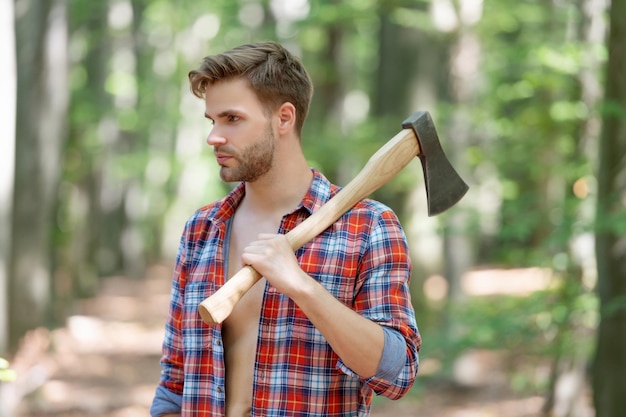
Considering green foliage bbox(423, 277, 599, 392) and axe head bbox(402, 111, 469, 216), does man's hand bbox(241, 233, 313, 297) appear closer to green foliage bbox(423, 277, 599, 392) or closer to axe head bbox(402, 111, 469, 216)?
axe head bbox(402, 111, 469, 216)

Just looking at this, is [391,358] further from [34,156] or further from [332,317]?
[34,156]

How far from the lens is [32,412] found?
1060cm

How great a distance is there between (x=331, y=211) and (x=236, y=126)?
0.41m

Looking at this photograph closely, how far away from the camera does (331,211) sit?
2959mm

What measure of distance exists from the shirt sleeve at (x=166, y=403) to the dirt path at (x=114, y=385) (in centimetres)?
439

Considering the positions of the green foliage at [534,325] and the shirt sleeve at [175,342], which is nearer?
the shirt sleeve at [175,342]

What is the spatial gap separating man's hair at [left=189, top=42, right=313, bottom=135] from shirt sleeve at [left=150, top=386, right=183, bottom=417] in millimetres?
1041

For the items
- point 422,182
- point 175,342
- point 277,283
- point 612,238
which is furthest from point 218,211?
point 422,182

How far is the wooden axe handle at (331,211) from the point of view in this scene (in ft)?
9.07

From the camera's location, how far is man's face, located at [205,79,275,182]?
2971mm

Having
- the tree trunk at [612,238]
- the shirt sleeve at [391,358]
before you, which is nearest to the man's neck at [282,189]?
the shirt sleeve at [391,358]

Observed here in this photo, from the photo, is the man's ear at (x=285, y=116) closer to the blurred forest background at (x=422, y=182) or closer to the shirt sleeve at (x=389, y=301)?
the shirt sleeve at (x=389, y=301)

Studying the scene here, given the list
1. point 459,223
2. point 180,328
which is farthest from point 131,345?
point 180,328

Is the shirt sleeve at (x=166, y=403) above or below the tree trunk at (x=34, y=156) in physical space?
below
